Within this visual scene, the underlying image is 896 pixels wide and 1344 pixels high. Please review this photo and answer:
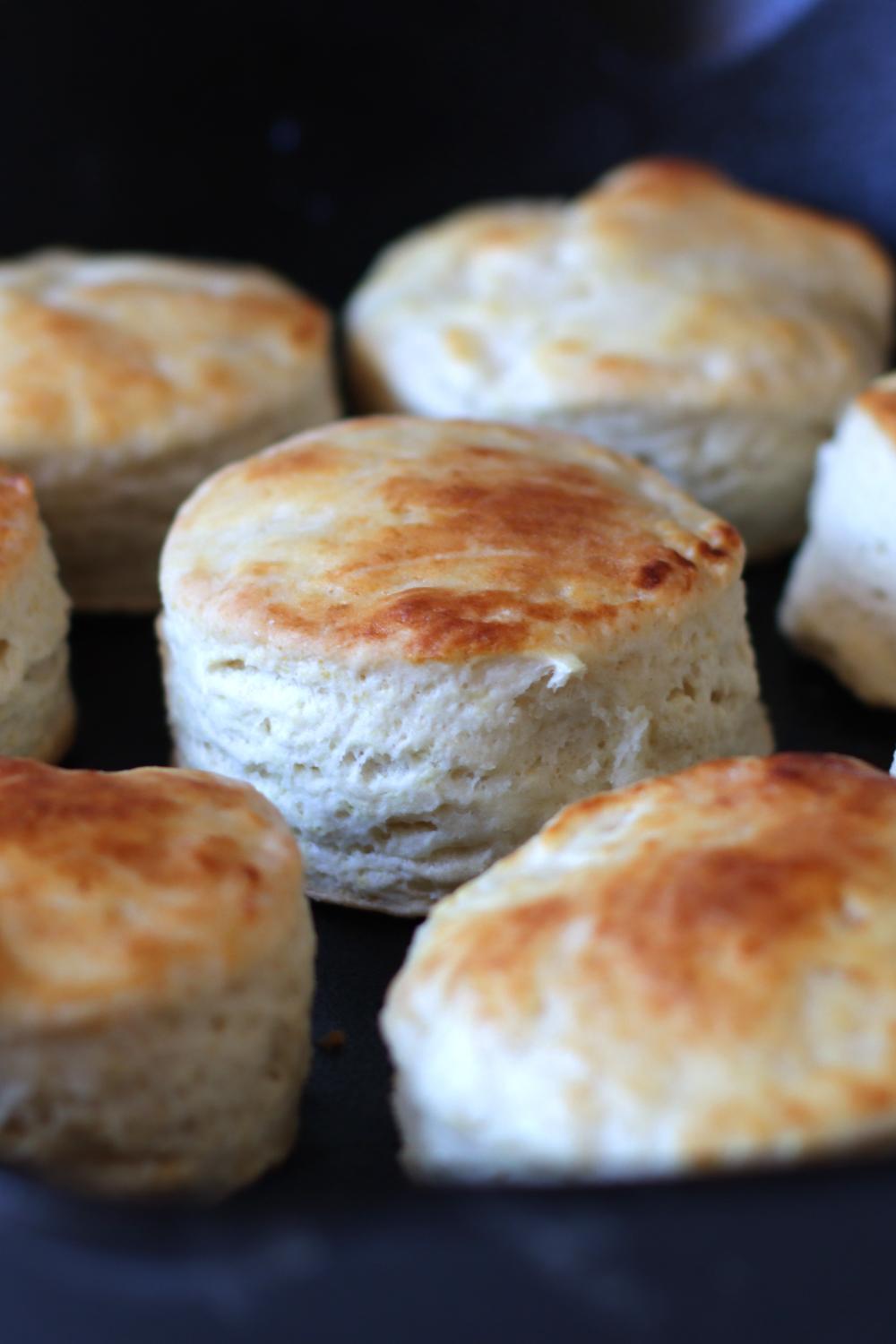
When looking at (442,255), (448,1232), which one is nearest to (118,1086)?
(448,1232)

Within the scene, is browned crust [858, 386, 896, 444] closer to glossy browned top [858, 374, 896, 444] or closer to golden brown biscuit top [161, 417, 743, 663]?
glossy browned top [858, 374, 896, 444]

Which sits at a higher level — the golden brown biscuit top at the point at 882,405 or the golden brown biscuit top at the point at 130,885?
the golden brown biscuit top at the point at 882,405

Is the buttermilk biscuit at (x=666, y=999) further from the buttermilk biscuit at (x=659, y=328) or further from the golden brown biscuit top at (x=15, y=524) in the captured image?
the buttermilk biscuit at (x=659, y=328)

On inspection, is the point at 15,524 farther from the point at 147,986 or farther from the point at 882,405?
the point at 882,405

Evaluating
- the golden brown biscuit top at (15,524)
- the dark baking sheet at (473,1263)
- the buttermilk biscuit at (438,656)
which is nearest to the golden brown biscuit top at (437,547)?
the buttermilk biscuit at (438,656)

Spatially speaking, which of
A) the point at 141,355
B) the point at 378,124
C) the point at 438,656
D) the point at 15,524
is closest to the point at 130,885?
the point at 438,656

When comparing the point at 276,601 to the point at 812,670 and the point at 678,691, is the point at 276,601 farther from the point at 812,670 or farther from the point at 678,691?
→ the point at 812,670
